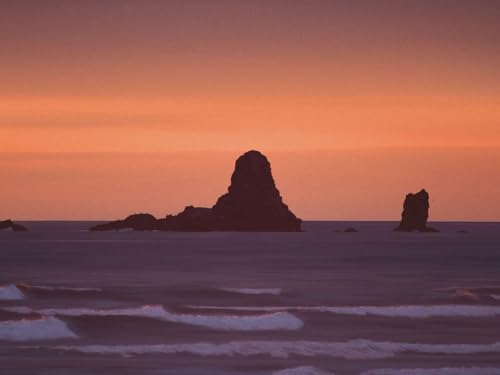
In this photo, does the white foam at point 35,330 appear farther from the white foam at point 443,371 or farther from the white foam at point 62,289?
the white foam at point 62,289

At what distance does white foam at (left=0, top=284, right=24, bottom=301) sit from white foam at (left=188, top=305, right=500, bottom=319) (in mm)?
10630

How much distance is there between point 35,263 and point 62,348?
212ft

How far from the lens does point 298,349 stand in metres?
36.3

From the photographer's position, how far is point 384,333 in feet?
136

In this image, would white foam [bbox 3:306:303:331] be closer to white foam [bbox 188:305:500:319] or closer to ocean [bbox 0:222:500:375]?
ocean [bbox 0:222:500:375]

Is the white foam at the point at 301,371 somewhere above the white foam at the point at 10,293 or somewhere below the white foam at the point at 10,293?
below

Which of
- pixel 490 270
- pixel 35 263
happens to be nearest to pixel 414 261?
pixel 490 270

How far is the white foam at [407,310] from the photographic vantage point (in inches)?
1913

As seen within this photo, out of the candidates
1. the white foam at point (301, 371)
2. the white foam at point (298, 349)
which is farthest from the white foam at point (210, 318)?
the white foam at point (301, 371)

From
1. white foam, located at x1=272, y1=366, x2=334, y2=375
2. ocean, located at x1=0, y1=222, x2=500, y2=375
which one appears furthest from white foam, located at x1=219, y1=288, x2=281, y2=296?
white foam, located at x1=272, y1=366, x2=334, y2=375

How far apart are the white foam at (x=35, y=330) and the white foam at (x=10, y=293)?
13.9 metres

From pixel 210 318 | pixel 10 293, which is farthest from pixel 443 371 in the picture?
pixel 10 293

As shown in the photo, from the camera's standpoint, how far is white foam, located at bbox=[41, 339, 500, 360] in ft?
115

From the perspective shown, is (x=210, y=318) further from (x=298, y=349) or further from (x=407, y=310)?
(x=407, y=310)
